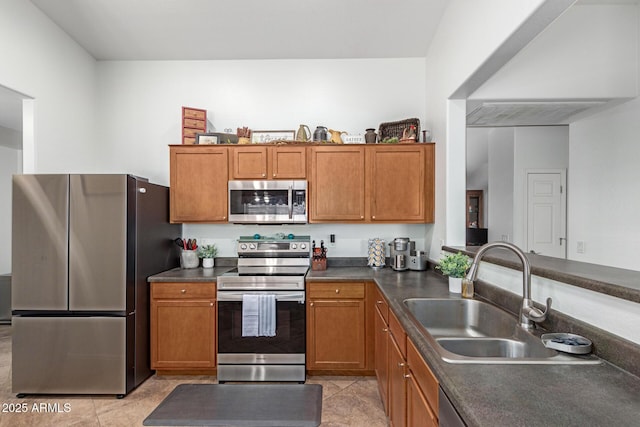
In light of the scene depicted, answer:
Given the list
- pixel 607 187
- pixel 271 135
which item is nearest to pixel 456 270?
pixel 607 187

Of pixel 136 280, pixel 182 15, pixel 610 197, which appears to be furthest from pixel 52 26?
pixel 610 197

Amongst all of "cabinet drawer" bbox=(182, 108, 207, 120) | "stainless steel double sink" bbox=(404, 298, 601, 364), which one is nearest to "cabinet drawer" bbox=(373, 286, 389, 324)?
"stainless steel double sink" bbox=(404, 298, 601, 364)

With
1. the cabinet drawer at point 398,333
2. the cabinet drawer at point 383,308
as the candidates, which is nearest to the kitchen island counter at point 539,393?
the cabinet drawer at point 398,333

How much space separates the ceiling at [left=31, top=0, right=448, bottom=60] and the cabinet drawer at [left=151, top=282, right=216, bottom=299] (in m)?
2.28

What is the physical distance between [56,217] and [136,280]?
775 mm

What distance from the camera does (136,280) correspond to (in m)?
2.68

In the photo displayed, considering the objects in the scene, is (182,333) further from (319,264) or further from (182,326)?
(319,264)

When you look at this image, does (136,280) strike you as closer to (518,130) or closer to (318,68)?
(318,68)

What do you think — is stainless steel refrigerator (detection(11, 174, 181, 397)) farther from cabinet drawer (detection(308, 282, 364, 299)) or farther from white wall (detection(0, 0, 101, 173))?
cabinet drawer (detection(308, 282, 364, 299))

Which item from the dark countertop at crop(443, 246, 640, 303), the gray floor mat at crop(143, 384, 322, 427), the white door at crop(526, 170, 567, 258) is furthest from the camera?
the white door at crop(526, 170, 567, 258)

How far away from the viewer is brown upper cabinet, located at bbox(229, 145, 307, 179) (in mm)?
3133

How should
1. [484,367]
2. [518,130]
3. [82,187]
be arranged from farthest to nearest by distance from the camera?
[518,130], [82,187], [484,367]

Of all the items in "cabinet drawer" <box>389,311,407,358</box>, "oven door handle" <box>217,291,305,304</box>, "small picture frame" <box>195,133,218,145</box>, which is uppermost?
"small picture frame" <box>195,133,218,145</box>

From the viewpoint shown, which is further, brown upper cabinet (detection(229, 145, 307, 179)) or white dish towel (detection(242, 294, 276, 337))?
brown upper cabinet (detection(229, 145, 307, 179))
